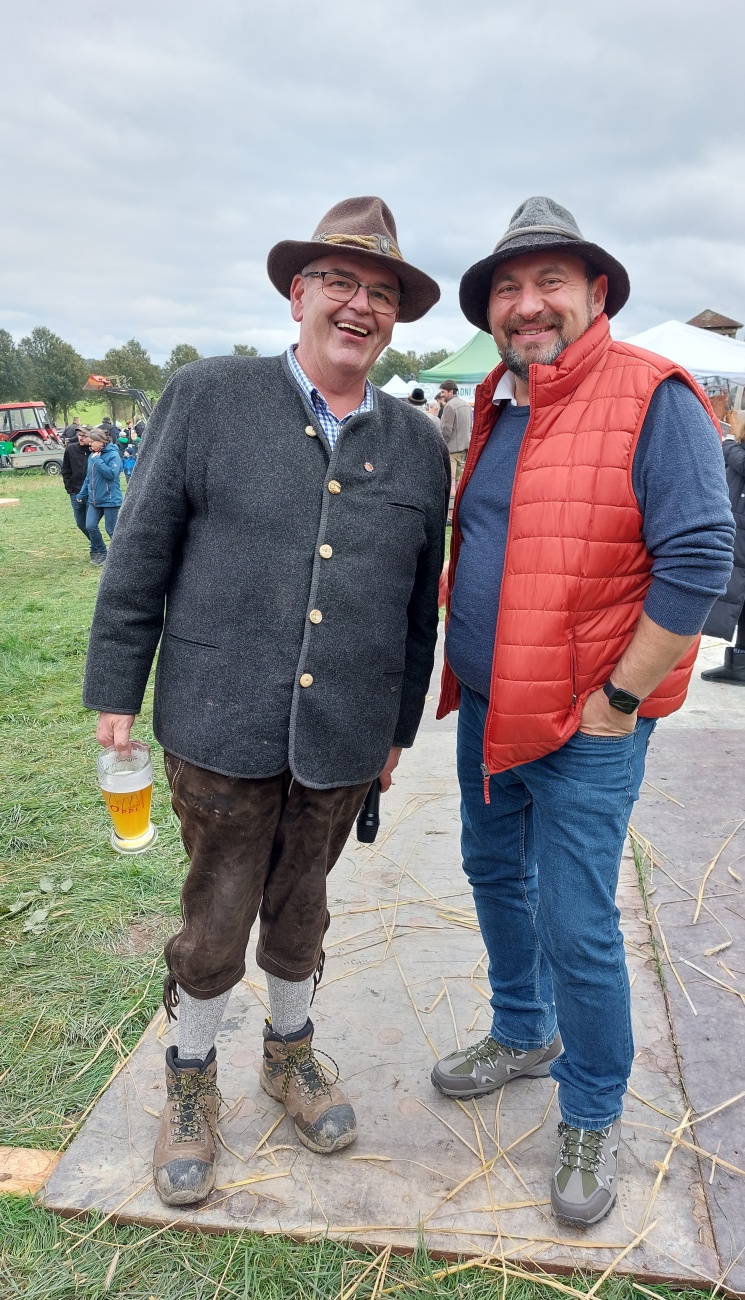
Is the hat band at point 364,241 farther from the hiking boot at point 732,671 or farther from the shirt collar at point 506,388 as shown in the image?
the hiking boot at point 732,671

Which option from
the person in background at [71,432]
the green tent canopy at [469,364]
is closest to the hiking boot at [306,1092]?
the person in background at [71,432]

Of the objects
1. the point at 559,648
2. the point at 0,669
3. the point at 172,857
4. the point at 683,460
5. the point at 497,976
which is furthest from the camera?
the point at 0,669

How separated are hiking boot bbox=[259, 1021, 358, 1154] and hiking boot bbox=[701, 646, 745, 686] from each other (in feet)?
14.8

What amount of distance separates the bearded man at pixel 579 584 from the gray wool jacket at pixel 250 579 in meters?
0.31

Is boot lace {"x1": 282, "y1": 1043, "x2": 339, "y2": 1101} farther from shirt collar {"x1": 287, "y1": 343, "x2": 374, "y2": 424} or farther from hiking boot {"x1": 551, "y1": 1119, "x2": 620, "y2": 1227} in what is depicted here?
shirt collar {"x1": 287, "y1": 343, "x2": 374, "y2": 424}

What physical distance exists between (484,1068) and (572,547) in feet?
4.93

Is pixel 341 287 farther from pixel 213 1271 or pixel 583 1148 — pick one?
pixel 213 1271

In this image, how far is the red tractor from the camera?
1339 inches

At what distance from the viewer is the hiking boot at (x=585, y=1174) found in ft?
6.22

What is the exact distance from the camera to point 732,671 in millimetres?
5859

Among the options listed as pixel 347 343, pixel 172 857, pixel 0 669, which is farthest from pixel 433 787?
pixel 0 669

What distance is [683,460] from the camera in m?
1.66

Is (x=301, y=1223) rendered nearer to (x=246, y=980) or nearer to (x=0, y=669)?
(x=246, y=980)

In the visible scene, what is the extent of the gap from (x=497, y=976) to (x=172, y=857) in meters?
1.72
